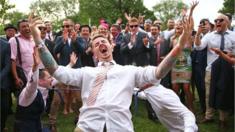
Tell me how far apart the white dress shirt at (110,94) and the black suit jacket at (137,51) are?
5488 millimetres

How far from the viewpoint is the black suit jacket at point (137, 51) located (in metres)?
10.3

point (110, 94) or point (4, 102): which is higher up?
point (110, 94)

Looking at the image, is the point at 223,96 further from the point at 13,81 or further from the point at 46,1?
the point at 46,1

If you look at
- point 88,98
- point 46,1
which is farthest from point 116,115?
point 46,1

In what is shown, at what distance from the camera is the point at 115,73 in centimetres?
474

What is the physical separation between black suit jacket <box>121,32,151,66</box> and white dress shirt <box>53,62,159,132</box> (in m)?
5.49

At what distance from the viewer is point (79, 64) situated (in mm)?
9945

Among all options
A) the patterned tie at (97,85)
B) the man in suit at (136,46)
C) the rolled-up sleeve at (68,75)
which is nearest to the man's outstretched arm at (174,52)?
the patterned tie at (97,85)

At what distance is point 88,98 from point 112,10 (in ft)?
114

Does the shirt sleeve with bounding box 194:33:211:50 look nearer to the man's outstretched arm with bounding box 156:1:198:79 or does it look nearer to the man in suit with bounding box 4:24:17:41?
the man in suit with bounding box 4:24:17:41

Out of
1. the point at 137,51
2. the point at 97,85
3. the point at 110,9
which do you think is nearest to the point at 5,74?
the point at 137,51

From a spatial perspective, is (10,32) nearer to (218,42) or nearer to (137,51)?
(137,51)

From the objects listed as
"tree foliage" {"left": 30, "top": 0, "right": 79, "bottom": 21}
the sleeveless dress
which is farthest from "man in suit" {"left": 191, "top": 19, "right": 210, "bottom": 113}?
"tree foliage" {"left": 30, "top": 0, "right": 79, "bottom": 21}

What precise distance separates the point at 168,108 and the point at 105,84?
6.33ft
